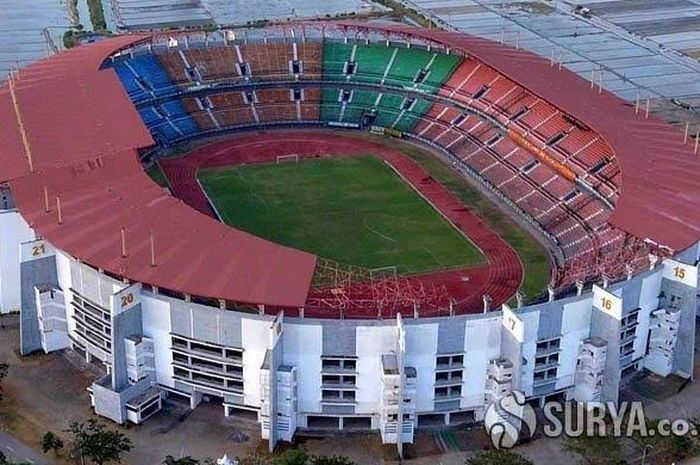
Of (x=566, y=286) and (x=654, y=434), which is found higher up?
(x=566, y=286)

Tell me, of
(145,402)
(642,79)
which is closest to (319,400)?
(145,402)

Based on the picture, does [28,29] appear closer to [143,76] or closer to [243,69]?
[143,76]

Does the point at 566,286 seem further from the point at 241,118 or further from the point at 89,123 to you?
the point at 241,118

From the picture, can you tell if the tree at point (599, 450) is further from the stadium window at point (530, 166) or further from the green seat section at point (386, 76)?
the green seat section at point (386, 76)

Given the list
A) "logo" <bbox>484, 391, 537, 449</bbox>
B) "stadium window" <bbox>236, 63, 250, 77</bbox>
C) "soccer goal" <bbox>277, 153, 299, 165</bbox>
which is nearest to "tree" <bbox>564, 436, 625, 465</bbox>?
"logo" <bbox>484, 391, 537, 449</bbox>

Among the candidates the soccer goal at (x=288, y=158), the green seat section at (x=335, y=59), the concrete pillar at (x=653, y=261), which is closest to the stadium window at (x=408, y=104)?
the green seat section at (x=335, y=59)

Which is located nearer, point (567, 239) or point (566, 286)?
point (566, 286)

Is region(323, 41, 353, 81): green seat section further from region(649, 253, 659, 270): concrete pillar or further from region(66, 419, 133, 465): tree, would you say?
region(66, 419, 133, 465): tree

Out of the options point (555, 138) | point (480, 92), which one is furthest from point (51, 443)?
point (480, 92)
